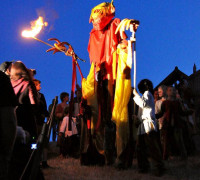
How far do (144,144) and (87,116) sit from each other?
1410 mm

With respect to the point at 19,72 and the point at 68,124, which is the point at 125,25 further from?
the point at 19,72

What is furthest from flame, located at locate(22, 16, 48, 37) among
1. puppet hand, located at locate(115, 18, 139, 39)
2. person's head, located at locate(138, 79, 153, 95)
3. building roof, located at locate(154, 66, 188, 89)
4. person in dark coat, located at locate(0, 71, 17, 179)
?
building roof, located at locate(154, 66, 188, 89)

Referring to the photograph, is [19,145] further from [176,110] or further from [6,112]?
[176,110]

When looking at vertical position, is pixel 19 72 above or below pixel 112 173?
above

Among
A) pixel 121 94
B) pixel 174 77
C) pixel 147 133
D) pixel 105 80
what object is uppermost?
pixel 174 77

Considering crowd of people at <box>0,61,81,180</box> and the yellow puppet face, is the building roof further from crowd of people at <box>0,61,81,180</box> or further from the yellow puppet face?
crowd of people at <box>0,61,81,180</box>

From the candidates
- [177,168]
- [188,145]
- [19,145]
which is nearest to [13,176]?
[19,145]

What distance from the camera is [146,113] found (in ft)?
17.2

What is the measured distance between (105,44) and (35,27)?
4.83 feet

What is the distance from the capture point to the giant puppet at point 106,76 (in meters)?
5.92

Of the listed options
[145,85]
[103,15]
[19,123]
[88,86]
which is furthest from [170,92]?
[19,123]

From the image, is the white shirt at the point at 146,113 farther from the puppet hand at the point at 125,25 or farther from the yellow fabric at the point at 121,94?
the puppet hand at the point at 125,25

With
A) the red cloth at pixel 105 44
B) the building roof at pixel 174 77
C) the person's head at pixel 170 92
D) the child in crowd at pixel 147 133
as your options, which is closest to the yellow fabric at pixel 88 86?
the red cloth at pixel 105 44

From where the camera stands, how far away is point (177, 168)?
5.89m
